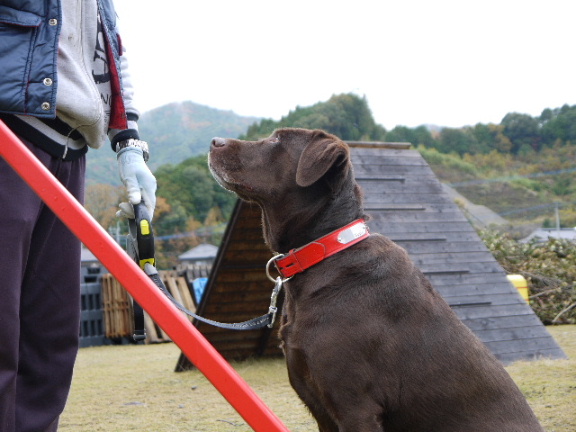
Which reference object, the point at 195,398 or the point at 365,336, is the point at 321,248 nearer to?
the point at 365,336

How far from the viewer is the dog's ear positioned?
2.59 meters

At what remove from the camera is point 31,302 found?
2.27m

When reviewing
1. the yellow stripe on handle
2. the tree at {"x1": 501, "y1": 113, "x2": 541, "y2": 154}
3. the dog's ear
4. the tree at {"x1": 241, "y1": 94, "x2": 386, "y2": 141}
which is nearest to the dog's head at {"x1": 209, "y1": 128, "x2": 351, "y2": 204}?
the dog's ear

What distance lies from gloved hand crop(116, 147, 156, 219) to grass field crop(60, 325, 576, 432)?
78.5 inches

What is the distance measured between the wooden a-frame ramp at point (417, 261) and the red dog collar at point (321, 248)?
3069 mm

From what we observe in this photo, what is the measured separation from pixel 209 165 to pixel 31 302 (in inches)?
37.5

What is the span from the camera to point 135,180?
8.14 feet

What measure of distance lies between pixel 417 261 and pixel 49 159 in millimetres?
4208

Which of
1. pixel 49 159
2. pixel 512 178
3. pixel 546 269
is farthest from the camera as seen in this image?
pixel 512 178

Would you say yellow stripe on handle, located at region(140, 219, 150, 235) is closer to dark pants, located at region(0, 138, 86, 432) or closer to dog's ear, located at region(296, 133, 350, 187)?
dark pants, located at region(0, 138, 86, 432)

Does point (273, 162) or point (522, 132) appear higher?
point (522, 132)

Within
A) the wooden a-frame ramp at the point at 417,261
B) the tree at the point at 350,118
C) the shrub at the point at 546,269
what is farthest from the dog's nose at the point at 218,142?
the tree at the point at 350,118

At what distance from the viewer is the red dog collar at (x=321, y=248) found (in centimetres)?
254

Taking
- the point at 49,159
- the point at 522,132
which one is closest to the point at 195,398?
the point at 49,159
